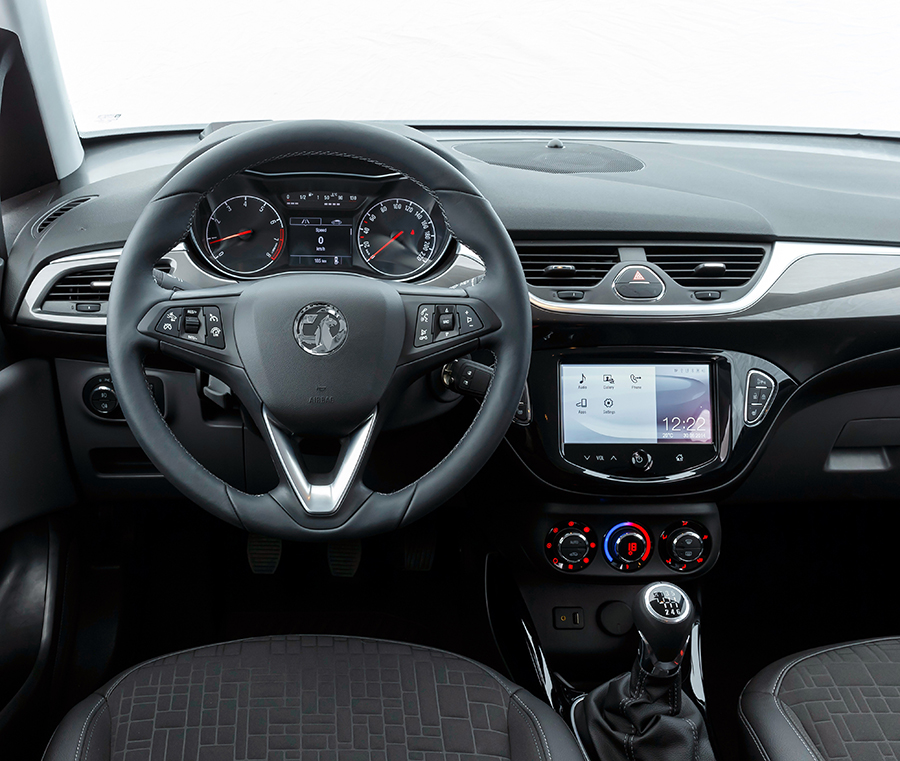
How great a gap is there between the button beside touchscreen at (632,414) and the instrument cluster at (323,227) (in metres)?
0.35

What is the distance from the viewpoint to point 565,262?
4.75 ft

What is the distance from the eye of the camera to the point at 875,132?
2055mm

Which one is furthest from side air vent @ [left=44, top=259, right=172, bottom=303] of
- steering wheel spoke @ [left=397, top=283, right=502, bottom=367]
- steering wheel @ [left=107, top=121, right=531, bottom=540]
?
steering wheel spoke @ [left=397, top=283, right=502, bottom=367]

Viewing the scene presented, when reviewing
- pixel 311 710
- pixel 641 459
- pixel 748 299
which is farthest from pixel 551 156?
pixel 311 710

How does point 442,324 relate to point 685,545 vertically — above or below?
above

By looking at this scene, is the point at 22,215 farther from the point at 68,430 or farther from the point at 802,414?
the point at 802,414

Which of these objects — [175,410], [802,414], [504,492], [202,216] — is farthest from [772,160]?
[175,410]

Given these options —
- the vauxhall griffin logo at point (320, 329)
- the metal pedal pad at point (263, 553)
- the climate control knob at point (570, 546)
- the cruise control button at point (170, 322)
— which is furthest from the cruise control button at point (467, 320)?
the metal pedal pad at point (263, 553)

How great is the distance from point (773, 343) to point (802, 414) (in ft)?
0.61

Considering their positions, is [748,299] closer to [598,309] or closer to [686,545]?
[598,309]

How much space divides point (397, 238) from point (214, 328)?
1.15 feet

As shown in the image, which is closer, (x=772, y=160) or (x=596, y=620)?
(x=596, y=620)

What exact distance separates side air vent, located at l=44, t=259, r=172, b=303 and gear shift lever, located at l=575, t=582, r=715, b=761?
1002 mm

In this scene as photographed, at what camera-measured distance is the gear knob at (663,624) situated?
1.28 m
